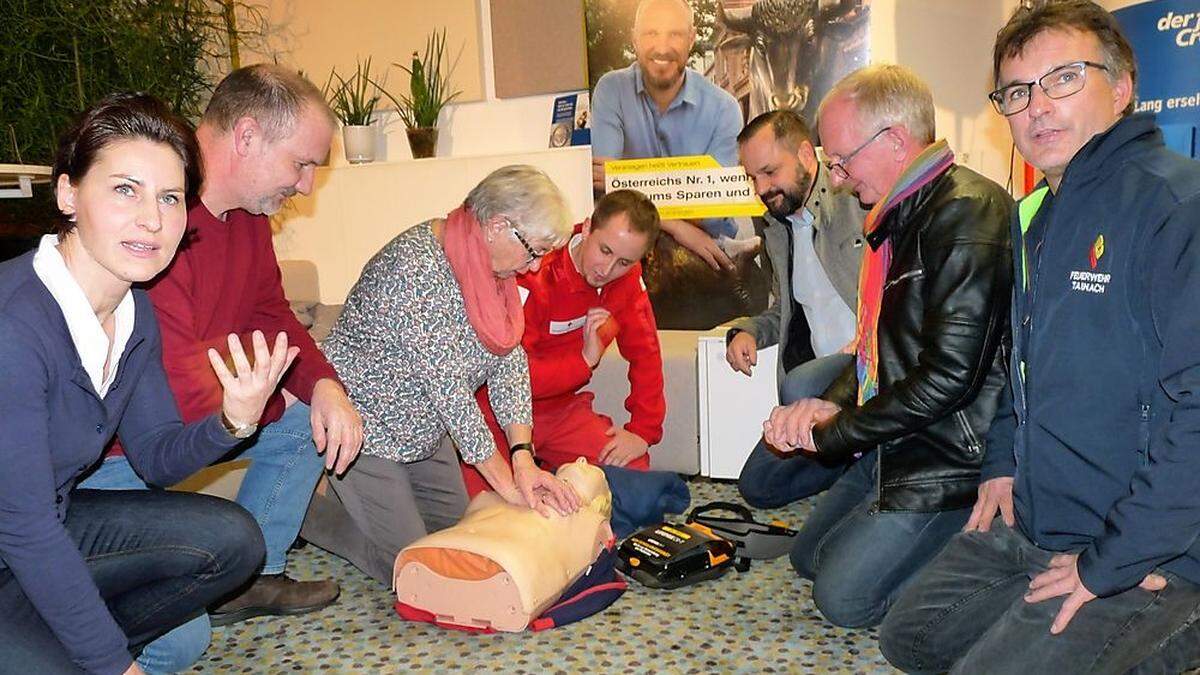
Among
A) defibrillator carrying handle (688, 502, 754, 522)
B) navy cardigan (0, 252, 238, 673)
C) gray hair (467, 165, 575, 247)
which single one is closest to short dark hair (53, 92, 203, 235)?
navy cardigan (0, 252, 238, 673)

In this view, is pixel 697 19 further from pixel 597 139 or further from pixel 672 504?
pixel 672 504

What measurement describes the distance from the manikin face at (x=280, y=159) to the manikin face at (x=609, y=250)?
39.5 inches

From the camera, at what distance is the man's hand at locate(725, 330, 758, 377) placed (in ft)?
10.5

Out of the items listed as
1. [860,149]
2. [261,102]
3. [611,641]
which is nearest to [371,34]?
[261,102]

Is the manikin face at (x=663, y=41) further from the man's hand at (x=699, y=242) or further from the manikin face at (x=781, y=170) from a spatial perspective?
the manikin face at (x=781, y=170)

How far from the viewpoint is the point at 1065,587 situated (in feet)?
5.33

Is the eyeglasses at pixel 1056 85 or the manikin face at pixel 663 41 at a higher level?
the manikin face at pixel 663 41

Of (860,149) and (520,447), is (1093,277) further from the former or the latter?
(520,447)

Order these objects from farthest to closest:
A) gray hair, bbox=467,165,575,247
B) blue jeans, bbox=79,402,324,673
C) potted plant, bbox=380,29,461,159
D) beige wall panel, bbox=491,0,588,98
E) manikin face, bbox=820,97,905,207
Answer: potted plant, bbox=380,29,461,159
beige wall panel, bbox=491,0,588,98
blue jeans, bbox=79,402,324,673
gray hair, bbox=467,165,575,247
manikin face, bbox=820,97,905,207

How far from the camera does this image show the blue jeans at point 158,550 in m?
1.78

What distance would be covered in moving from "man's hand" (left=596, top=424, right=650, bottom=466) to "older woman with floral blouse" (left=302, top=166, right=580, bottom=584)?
0.60 m

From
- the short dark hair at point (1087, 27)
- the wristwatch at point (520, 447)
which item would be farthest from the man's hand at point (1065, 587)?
the wristwatch at point (520, 447)

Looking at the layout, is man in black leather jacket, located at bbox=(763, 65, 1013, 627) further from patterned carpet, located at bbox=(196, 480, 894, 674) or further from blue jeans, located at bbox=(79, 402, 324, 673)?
blue jeans, located at bbox=(79, 402, 324, 673)

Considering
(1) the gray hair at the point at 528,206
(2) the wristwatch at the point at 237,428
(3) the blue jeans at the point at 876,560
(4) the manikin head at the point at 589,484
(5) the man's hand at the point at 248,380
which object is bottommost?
(3) the blue jeans at the point at 876,560
